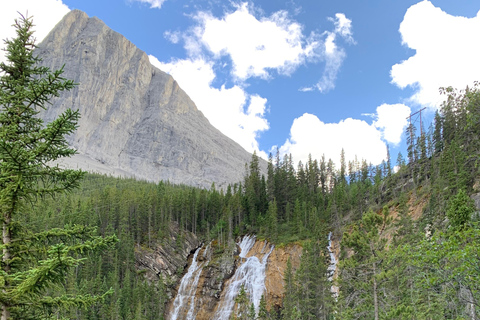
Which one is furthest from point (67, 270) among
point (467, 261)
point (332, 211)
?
point (332, 211)

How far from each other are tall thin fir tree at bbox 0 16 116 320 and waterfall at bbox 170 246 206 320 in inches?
2286

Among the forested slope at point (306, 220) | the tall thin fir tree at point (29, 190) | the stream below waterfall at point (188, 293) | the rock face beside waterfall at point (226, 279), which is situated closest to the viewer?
the tall thin fir tree at point (29, 190)

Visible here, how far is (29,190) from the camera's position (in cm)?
768

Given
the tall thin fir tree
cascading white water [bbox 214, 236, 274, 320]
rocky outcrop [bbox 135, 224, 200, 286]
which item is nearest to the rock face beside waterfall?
cascading white water [bbox 214, 236, 274, 320]

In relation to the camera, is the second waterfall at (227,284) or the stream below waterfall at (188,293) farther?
the stream below waterfall at (188,293)

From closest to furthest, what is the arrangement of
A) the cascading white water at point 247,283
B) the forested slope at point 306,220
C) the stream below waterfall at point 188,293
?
the forested slope at point 306,220, the cascading white water at point 247,283, the stream below waterfall at point 188,293

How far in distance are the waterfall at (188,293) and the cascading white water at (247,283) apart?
597 centimetres

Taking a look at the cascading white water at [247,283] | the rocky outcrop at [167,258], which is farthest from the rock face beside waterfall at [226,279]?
the rocky outcrop at [167,258]

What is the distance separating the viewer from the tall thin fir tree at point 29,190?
260 inches

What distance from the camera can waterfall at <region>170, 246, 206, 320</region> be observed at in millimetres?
60062

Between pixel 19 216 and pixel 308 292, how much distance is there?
43.8 metres

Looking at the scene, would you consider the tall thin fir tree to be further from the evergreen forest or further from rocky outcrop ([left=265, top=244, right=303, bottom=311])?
rocky outcrop ([left=265, top=244, right=303, bottom=311])

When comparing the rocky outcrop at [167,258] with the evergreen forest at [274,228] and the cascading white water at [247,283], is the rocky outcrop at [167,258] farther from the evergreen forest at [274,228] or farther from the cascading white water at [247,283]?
the cascading white water at [247,283]

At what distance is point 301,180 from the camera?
94188mm
